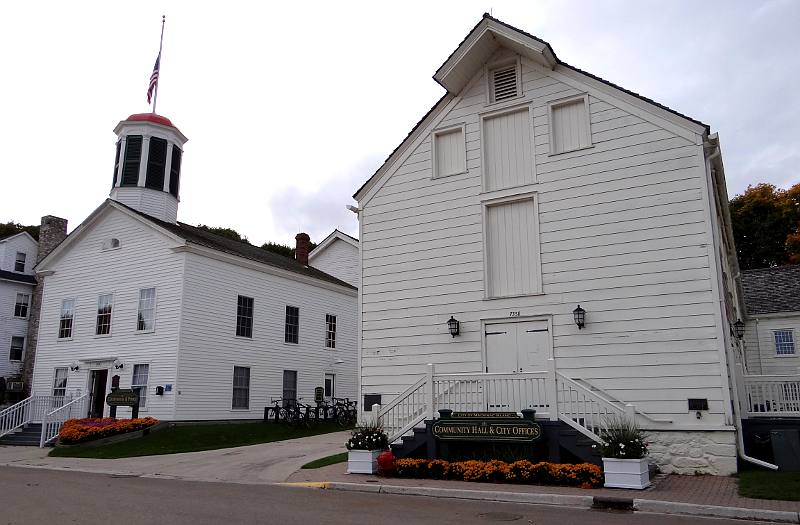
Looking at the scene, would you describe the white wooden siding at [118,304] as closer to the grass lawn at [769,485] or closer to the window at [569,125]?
the window at [569,125]

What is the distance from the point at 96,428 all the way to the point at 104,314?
633cm

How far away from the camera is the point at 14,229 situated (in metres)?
54.0

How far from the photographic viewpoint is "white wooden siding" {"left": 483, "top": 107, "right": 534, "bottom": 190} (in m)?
15.8

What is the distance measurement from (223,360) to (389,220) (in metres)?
11.1

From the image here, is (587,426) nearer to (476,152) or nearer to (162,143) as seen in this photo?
(476,152)

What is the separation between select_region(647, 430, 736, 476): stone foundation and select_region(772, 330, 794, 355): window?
758 inches

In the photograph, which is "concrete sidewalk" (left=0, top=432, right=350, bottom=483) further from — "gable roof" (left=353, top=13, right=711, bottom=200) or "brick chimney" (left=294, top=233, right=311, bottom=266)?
"brick chimney" (left=294, top=233, right=311, bottom=266)

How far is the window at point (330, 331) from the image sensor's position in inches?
1197

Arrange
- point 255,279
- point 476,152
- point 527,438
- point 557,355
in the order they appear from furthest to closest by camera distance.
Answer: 1. point 255,279
2. point 476,152
3. point 557,355
4. point 527,438

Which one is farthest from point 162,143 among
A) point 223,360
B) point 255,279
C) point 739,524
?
point 739,524

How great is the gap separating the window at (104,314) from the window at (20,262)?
654 inches

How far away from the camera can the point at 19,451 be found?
2052 cm

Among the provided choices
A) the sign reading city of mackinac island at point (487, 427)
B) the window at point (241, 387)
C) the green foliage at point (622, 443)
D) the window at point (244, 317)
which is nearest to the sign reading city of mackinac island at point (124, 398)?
the window at point (241, 387)

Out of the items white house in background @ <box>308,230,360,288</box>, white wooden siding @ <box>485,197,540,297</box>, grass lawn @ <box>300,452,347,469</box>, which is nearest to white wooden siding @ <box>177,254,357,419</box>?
white house in background @ <box>308,230,360,288</box>
